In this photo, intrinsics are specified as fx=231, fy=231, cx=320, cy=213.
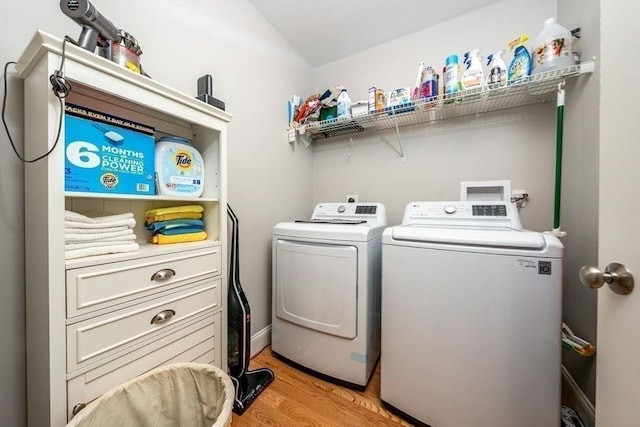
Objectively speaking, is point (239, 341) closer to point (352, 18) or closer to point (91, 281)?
point (91, 281)

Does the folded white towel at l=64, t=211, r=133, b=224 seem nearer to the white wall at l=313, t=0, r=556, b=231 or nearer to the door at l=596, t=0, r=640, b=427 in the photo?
the door at l=596, t=0, r=640, b=427

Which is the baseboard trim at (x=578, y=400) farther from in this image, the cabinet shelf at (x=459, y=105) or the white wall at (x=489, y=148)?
the cabinet shelf at (x=459, y=105)

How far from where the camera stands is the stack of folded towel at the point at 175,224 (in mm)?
1080

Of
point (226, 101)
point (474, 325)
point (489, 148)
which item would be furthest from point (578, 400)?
point (226, 101)

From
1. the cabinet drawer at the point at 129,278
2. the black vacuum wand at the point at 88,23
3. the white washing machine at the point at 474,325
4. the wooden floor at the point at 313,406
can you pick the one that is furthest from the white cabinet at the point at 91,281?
the white washing machine at the point at 474,325

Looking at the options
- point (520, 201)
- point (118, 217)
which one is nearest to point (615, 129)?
point (520, 201)

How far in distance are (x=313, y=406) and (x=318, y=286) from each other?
620mm

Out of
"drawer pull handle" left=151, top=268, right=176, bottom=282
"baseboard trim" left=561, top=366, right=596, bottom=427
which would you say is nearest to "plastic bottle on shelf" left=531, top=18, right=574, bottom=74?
"baseboard trim" left=561, top=366, right=596, bottom=427

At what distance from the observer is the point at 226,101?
4.95ft

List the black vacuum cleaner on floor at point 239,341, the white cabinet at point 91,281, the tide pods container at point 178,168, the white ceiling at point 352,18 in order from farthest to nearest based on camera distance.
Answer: the white ceiling at point 352,18 < the black vacuum cleaner on floor at point 239,341 < the tide pods container at point 178,168 < the white cabinet at point 91,281

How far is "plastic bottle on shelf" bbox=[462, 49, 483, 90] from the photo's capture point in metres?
1.36

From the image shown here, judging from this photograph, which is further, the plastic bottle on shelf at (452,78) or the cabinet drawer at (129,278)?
the plastic bottle on shelf at (452,78)

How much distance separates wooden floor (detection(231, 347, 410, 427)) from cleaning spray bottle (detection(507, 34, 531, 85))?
1915 millimetres

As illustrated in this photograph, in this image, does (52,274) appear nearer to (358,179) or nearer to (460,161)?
(358,179)
